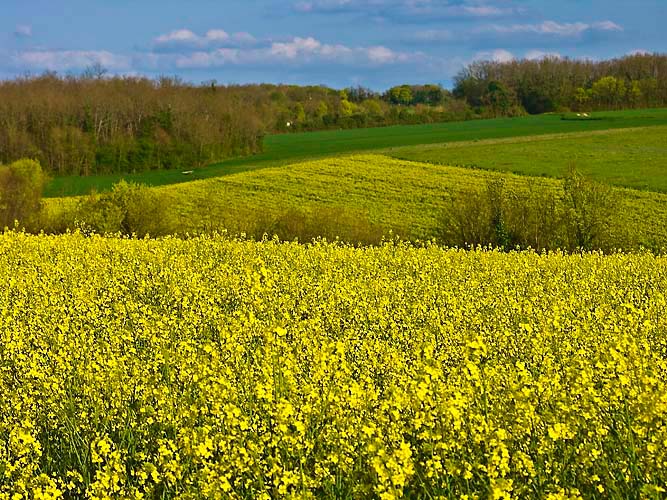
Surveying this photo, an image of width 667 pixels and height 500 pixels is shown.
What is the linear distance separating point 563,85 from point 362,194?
90.2m

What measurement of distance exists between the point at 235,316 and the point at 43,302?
2.92 metres

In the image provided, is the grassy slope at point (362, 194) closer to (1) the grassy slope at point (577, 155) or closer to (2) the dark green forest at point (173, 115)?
(1) the grassy slope at point (577, 155)

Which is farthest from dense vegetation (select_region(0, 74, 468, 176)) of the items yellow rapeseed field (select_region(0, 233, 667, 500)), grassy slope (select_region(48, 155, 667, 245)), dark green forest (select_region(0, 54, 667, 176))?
yellow rapeseed field (select_region(0, 233, 667, 500))

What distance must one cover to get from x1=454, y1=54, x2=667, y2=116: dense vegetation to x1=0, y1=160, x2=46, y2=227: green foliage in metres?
90.8

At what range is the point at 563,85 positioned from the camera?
131 meters

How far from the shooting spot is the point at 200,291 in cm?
1066

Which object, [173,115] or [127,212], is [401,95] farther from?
[127,212]

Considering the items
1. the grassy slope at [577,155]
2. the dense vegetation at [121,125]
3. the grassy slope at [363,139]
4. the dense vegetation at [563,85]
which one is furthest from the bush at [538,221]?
the dense vegetation at [563,85]

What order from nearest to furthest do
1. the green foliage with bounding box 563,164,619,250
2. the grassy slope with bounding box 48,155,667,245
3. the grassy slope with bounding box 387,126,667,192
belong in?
the green foliage with bounding box 563,164,619,250
the grassy slope with bounding box 48,155,667,245
the grassy slope with bounding box 387,126,667,192

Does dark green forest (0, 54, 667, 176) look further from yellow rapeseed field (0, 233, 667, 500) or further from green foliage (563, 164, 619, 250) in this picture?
yellow rapeseed field (0, 233, 667, 500)

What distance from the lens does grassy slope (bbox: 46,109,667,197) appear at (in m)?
70.1

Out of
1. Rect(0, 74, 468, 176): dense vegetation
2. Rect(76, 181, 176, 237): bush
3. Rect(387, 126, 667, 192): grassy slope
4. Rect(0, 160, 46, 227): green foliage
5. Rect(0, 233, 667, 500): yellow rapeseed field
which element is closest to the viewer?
Rect(0, 233, 667, 500): yellow rapeseed field

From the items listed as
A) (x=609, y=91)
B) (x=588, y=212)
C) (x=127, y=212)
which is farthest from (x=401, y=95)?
(x=588, y=212)

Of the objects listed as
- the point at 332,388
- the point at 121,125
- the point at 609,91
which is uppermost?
the point at 609,91
